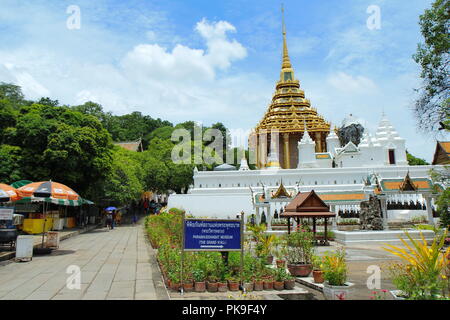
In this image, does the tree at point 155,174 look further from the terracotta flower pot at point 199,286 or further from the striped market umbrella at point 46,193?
the terracotta flower pot at point 199,286

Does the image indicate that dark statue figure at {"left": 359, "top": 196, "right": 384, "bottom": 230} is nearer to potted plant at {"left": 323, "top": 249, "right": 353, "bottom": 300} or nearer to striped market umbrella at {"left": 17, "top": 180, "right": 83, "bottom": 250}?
potted plant at {"left": 323, "top": 249, "right": 353, "bottom": 300}

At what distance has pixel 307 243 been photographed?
9.01 m

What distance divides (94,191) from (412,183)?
2233 cm

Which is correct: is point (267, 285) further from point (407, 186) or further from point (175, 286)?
point (407, 186)

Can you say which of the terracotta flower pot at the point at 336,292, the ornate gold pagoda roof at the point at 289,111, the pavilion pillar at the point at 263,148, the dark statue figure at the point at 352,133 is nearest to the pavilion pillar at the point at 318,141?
the ornate gold pagoda roof at the point at 289,111

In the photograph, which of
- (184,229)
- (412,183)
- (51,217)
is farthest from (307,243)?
(51,217)

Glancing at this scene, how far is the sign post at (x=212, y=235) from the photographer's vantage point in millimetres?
7398

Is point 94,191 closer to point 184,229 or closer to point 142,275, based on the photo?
point 142,275

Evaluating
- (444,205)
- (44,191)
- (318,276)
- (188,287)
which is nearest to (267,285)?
(318,276)

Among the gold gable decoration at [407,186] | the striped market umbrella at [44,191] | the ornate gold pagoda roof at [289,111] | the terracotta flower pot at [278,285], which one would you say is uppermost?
the ornate gold pagoda roof at [289,111]

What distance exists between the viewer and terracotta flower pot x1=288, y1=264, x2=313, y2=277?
8984mm

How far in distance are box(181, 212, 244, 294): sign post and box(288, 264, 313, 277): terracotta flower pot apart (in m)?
2.23

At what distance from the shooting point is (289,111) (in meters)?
45.2

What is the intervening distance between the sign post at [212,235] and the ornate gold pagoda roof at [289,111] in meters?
36.6
